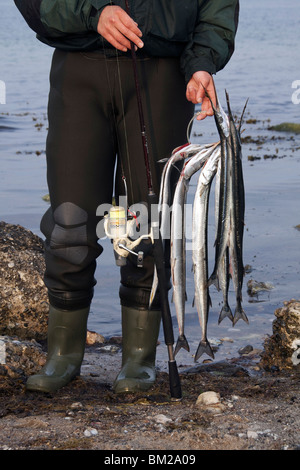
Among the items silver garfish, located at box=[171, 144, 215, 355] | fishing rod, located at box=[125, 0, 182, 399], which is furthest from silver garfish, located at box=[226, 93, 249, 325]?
fishing rod, located at box=[125, 0, 182, 399]

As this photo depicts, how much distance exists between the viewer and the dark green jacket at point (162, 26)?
4070mm

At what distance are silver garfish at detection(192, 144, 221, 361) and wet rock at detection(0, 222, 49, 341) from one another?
2.25 metres

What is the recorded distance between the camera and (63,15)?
4070mm

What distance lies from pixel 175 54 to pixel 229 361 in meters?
2.35

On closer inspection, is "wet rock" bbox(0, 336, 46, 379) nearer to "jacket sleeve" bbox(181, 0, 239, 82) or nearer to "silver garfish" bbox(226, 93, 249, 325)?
"silver garfish" bbox(226, 93, 249, 325)

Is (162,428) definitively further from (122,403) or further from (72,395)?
(72,395)

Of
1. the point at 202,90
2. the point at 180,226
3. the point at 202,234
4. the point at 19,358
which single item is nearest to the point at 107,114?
the point at 202,90

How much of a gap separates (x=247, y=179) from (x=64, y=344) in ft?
23.7

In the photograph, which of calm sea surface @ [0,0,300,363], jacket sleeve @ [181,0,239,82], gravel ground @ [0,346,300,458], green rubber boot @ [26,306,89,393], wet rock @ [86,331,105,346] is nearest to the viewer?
gravel ground @ [0,346,300,458]

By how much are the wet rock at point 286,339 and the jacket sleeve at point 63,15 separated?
2354 mm

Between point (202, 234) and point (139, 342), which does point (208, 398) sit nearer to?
point (139, 342)

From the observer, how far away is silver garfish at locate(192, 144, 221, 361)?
3.88 meters

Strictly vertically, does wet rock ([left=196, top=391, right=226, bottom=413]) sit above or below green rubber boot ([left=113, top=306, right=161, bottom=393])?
below

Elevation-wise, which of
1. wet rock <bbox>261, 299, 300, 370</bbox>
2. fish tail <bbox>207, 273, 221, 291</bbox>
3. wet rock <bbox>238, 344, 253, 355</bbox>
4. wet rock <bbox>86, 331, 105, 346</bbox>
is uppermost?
fish tail <bbox>207, 273, 221, 291</bbox>
